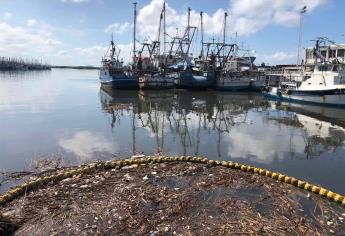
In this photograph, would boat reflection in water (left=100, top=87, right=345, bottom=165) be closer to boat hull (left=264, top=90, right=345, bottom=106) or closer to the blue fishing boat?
boat hull (left=264, top=90, right=345, bottom=106)

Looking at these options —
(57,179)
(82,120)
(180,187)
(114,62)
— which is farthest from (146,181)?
(114,62)

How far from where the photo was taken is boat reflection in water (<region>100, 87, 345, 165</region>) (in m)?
14.3

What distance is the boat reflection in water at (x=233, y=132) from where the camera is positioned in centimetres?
1430

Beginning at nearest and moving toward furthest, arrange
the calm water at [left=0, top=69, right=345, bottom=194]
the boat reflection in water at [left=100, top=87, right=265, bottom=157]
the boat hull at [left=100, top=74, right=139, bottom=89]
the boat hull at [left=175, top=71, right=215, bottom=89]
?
1. the calm water at [left=0, top=69, right=345, bottom=194]
2. the boat reflection in water at [left=100, top=87, right=265, bottom=157]
3. the boat hull at [left=100, top=74, right=139, bottom=89]
4. the boat hull at [left=175, top=71, right=215, bottom=89]

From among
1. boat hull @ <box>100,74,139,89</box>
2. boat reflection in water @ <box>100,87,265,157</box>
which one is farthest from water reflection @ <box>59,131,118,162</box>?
boat hull @ <box>100,74,139,89</box>

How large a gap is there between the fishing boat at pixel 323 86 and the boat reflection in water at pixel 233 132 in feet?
8.46

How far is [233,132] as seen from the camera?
61.1 ft

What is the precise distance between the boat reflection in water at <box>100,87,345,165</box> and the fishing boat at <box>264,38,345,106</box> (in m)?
2.58

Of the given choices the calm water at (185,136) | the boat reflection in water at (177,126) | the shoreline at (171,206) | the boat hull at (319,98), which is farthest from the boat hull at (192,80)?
the shoreline at (171,206)

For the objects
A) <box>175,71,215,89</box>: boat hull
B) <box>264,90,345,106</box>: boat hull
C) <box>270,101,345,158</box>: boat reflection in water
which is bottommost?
<box>270,101,345,158</box>: boat reflection in water

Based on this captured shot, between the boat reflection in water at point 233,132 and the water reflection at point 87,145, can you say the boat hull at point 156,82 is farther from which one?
the water reflection at point 87,145

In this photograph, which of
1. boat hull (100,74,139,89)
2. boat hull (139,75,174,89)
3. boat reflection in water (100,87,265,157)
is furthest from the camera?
boat hull (100,74,139,89)

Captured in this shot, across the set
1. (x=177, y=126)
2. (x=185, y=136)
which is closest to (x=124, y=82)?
(x=177, y=126)

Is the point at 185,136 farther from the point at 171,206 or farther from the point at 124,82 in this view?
the point at 124,82
